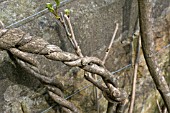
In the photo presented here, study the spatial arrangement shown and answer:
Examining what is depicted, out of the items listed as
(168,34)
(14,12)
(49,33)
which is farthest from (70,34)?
(168,34)

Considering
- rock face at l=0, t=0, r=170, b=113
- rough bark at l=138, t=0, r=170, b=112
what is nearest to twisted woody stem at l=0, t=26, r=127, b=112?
rock face at l=0, t=0, r=170, b=113

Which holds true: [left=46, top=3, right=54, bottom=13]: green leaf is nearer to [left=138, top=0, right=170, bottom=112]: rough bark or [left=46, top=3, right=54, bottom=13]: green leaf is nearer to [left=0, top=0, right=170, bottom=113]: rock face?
[left=0, top=0, right=170, bottom=113]: rock face

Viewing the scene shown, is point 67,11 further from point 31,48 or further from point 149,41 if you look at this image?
point 149,41

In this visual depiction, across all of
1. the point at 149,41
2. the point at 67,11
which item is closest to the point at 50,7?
the point at 67,11

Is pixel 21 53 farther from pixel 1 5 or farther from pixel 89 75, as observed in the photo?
pixel 89 75

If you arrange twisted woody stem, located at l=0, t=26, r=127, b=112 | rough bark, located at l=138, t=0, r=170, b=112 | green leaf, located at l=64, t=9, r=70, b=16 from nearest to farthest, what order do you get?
twisted woody stem, located at l=0, t=26, r=127, b=112 → green leaf, located at l=64, t=9, r=70, b=16 → rough bark, located at l=138, t=0, r=170, b=112

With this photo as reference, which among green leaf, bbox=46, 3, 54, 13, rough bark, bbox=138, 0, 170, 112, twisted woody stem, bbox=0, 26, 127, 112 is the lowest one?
rough bark, bbox=138, 0, 170, 112

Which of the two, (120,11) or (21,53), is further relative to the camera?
(120,11)

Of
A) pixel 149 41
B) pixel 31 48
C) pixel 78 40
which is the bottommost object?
pixel 149 41
